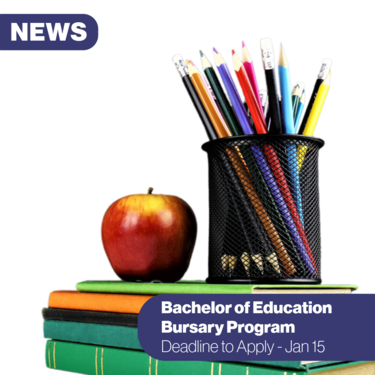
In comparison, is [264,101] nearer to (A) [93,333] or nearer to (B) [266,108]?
(B) [266,108]

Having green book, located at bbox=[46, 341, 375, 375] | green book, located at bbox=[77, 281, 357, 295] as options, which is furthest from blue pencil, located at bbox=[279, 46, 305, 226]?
green book, located at bbox=[46, 341, 375, 375]

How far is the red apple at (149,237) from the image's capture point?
2.50 feet

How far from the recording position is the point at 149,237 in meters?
0.76

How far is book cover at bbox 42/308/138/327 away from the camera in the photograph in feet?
2.20

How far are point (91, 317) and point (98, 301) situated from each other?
28 millimetres

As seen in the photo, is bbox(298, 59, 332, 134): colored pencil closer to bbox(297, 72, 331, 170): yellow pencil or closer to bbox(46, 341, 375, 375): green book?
bbox(297, 72, 331, 170): yellow pencil

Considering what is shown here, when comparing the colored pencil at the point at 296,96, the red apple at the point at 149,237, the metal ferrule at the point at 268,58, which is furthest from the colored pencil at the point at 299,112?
the red apple at the point at 149,237

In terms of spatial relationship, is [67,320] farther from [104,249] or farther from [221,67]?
[221,67]

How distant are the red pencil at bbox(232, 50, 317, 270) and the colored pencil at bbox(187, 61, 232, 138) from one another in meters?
0.05

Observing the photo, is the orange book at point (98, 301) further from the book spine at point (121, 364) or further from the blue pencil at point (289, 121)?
the blue pencil at point (289, 121)

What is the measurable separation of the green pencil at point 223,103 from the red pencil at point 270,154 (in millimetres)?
31

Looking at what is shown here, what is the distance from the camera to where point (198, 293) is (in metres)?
0.60

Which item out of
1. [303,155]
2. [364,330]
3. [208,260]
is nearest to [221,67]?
[303,155]

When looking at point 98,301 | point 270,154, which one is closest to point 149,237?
point 98,301
